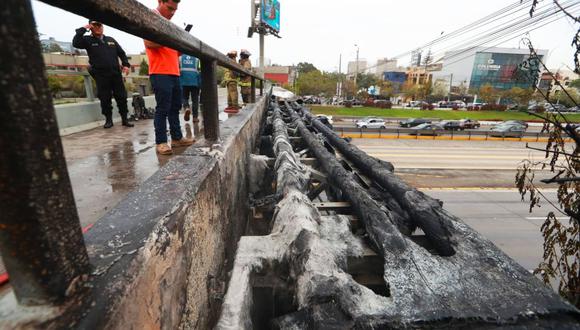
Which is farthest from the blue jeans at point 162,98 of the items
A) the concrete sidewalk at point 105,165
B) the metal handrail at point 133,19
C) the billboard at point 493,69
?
the billboard at point 493,69

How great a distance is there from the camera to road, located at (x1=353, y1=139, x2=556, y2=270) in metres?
10.3

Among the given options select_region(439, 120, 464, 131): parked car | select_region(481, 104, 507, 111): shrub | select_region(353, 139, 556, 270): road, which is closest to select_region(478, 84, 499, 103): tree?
select_region(481, 104, 507, 111): shrub

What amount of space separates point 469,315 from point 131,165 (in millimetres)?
2899

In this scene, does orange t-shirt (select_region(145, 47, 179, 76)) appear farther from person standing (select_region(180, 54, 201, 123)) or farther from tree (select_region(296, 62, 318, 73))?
tree (select_region(296, 62, 318, 73))

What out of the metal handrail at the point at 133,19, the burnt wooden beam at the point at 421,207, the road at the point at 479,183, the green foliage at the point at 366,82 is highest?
the green foliage at the point at 366,82

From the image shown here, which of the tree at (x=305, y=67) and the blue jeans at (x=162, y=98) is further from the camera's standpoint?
the tree at (x=305, y=67)

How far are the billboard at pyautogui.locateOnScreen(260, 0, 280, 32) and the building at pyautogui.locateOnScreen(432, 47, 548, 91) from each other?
60737 mm

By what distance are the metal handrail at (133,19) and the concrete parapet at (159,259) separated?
2.03ft

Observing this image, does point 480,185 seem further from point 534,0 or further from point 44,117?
point 44,117

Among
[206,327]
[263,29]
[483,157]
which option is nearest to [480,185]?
[483,157]

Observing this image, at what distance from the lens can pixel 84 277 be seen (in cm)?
72

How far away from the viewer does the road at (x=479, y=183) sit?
33.8 ft

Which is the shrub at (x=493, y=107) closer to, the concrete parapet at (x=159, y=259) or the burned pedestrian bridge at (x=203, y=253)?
the burned pedestrian bridge at (x=203, y=253)

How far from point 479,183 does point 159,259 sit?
60.5ft
